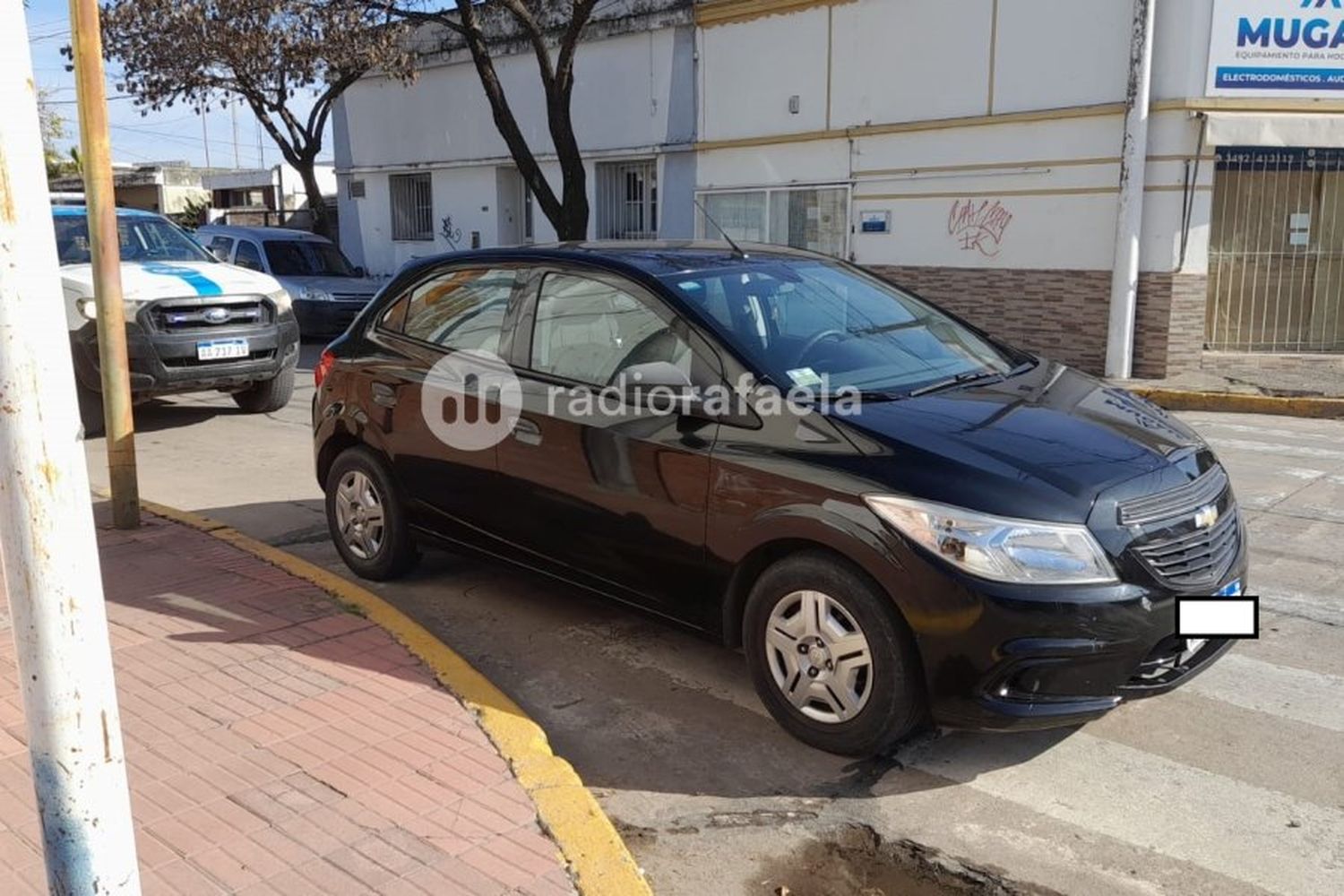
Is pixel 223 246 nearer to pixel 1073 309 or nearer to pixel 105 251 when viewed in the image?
pixel 105 251

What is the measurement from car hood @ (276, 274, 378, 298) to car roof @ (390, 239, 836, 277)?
1117cm

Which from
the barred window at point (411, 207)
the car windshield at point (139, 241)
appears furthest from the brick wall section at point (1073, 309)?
the barred window at point (411, 207)

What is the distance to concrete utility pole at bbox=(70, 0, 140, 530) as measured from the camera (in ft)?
18.4

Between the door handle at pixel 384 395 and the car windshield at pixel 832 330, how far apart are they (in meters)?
1.68

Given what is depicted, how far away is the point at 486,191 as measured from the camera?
21.6 meters

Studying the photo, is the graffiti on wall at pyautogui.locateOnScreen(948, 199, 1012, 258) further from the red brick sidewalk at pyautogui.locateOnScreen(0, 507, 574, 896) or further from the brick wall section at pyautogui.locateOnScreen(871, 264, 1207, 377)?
the red brick sidewalk at pyautogui.locateOnScreen(0, 507, 574, 896)

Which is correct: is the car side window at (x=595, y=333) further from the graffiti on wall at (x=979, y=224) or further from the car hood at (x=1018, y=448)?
the graffiti on wall at (x=979, y=224)

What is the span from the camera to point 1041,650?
11.2 feet

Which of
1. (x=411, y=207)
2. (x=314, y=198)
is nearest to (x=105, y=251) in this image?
(x=411, y=207)

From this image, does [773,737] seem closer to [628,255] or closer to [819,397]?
[819,397]

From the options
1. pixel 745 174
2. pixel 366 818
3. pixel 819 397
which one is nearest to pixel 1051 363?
pixel 819 397

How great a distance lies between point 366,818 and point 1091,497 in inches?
94.8

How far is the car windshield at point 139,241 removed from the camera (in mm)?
10094

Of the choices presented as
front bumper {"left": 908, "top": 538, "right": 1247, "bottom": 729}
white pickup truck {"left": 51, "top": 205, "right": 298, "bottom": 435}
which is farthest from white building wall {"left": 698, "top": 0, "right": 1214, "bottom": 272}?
front bumper {"left": 908, "top": 538, "right": 1247, "bottom": 729}
